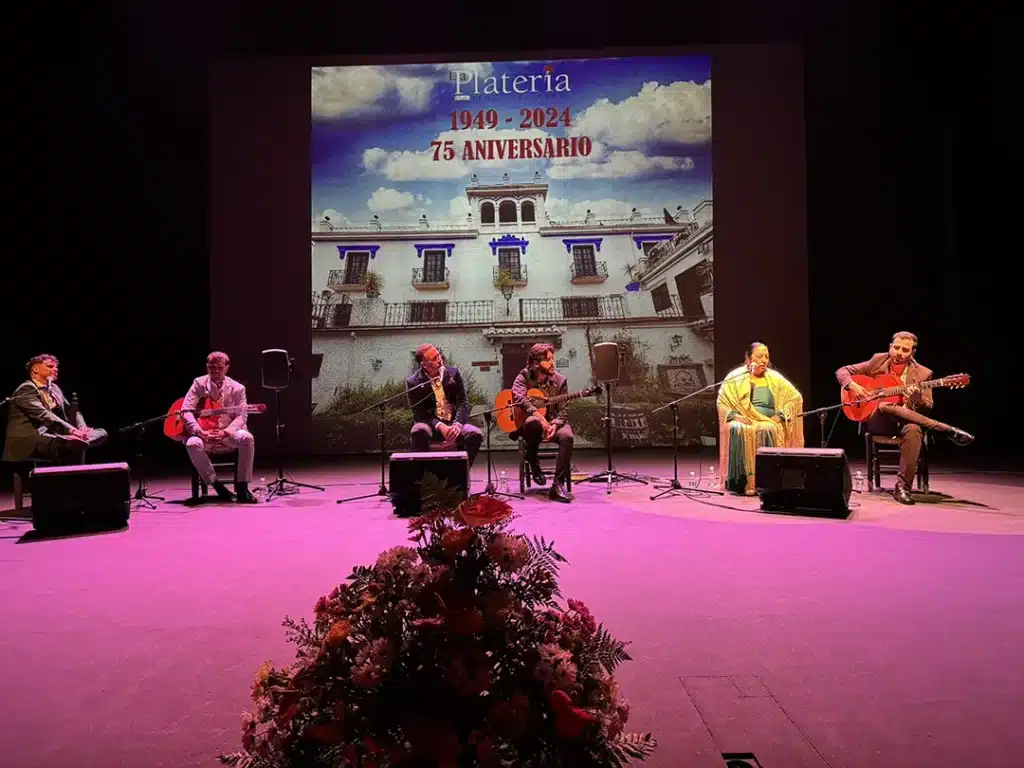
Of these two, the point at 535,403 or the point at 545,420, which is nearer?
the point at 545,420

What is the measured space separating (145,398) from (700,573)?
313 inches

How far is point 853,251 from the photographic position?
9328 mm

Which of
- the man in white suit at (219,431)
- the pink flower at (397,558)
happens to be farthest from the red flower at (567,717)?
the man in white suit at (219,431)

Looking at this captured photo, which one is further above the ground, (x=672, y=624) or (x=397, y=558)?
(x=397, y=558)

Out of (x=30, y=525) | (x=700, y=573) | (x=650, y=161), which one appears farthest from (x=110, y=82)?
(x=700, y=573)

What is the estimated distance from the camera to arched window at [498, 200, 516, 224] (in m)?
9.29

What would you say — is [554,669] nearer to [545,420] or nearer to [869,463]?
[545,420]

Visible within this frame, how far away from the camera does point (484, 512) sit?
1.31m

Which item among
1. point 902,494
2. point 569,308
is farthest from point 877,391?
point 569,308

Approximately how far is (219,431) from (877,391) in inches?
210

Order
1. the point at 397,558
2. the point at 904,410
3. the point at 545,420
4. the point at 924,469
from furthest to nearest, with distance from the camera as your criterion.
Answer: the point at 545,420 < the point at 924,469 < the point at 904,410 < the point at 397,558

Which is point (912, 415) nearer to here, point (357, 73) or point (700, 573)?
point (700, 573)

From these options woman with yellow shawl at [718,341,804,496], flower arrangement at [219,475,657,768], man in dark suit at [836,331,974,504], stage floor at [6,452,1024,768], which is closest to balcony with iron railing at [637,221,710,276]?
woman with yellow shawl at [718,341,804,496]

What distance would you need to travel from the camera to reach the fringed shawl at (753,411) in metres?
6.32
